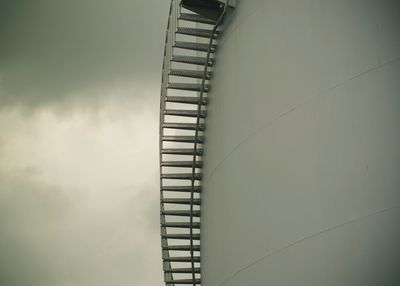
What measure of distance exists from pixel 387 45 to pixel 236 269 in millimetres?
5143

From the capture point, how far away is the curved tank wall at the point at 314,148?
441 inches

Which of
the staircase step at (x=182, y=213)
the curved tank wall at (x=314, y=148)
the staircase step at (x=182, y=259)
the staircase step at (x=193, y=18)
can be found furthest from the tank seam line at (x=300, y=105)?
the staircase step at (x=182, y=259)

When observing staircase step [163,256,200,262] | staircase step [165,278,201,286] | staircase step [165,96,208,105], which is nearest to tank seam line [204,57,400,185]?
staircase step [165,96,208,105]

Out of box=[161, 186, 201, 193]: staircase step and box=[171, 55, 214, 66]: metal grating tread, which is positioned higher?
box=[171, 55, 214, 66]: metal grating tread

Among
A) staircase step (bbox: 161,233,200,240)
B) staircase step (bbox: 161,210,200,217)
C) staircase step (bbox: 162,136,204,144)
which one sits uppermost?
staircase step (bbox: 162,136,204,144)

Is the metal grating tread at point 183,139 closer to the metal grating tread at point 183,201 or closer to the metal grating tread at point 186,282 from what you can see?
the metal grating tread at point 183,201

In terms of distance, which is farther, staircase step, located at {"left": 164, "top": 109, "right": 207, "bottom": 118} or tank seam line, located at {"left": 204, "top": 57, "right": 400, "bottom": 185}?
staircase step, located at {"left": 164, "top": 109, "right": 207, "bottom": 118}

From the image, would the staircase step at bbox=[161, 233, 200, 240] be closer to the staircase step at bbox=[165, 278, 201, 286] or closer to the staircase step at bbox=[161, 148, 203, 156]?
the staircase step at bbox=[165, 278, 201, 286]

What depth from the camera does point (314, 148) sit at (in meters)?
12.2

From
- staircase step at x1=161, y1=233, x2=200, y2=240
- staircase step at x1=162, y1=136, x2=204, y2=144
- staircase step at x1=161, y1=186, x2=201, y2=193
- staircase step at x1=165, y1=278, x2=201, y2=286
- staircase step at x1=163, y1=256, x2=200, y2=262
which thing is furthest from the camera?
staircase step at x1=165, y1=278, x2=201, y2=286

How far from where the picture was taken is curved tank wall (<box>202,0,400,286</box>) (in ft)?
36.8

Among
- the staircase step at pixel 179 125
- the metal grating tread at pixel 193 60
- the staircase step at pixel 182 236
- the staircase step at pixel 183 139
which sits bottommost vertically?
the staircase step at pixel 182 236

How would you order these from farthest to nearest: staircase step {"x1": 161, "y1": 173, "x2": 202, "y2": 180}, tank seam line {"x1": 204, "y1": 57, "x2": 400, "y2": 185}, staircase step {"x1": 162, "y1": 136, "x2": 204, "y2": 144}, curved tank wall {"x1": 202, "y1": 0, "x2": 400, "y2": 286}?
staircase step {"x1": 161, "y1": 173, "x2": 202, "y2": 180} → staircase step {"x1": 162, "y1": 136, "x2": 204, "y2": 144} → tank seam line {"x1": 204, "y1": 57, "x2": 400, "y2": 185} → curved tank wall {"x1": 202, "y1": 0, "x2": 400, "y2": 286}

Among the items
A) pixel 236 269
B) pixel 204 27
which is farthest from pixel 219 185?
pixel 204 27
